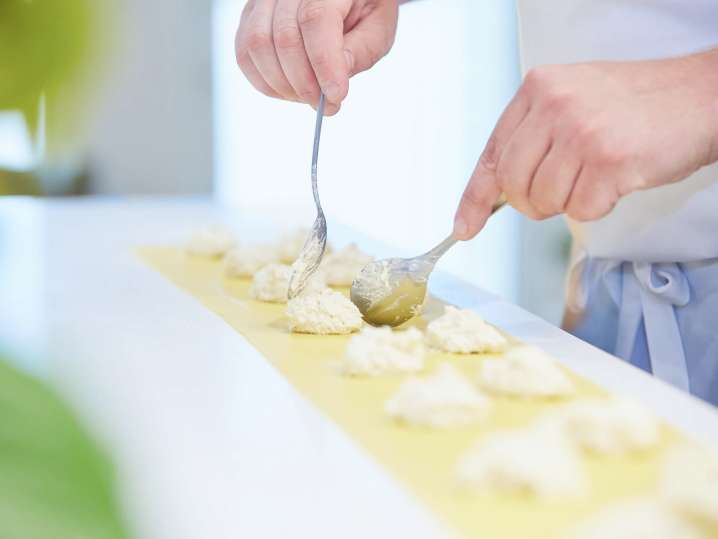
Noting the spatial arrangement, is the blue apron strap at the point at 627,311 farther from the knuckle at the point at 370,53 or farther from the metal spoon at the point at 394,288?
the knuckle at the point at 370,53

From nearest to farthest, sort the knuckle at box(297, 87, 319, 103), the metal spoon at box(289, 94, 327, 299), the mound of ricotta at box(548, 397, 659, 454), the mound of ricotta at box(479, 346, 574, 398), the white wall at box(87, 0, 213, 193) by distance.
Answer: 1. the mound of ricotta at box(548, 397, 659, 454)
2. the mound of ricotta at box(479, 346, 574, 398)
3. the metal spoon at box(289, 94, 327, 299)
4. the knuckle at box(297, 87, 319, 103)
5. the white wall at box(87, 0, 213, 193)

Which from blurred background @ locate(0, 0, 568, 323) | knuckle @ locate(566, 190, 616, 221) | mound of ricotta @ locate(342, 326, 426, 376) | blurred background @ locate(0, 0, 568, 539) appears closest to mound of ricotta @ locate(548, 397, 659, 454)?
mound of ricotta @ locate(342, 326, 426, 376)

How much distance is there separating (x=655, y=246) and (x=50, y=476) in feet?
3.42

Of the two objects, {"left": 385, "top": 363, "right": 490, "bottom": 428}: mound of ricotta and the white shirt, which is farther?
the white shirt

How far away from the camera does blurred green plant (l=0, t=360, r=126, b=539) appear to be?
0.36 feet

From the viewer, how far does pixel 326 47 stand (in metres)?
1.04

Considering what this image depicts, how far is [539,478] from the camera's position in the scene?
45 cm

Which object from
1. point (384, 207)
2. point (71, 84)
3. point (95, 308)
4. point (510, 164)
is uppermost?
point (71, 84)

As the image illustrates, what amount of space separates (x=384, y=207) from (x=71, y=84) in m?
3.64

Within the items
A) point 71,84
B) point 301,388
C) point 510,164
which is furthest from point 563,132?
point 71,84

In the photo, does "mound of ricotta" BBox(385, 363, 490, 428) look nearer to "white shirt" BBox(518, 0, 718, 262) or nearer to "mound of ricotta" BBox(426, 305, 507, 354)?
"mound of ricotta" BBox(426, 305, 507, 354)

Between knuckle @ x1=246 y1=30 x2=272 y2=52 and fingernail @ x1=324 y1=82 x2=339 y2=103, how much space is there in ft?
0.42

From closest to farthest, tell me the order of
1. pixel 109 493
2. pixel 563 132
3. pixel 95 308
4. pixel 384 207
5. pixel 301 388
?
pixel 109 493 → pixel 301 388 → pixel 563 132 → pixel 95 308 → pixel 384 207

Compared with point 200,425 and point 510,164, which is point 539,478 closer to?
point 200,425
